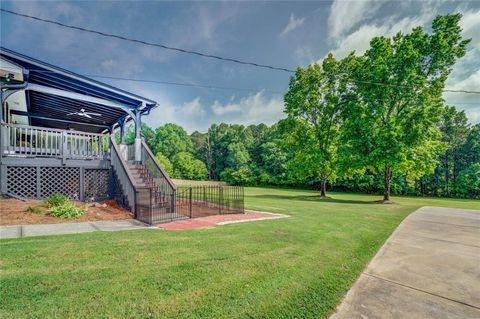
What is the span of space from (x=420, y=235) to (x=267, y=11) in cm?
1020

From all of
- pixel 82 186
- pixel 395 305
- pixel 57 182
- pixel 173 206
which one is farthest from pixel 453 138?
pixel 57 182

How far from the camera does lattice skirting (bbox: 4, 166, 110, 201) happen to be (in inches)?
311

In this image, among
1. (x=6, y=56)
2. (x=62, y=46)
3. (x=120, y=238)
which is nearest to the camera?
(x=120, y=238)

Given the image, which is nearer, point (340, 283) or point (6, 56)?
point (340, 283)

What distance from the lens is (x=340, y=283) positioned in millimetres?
3436

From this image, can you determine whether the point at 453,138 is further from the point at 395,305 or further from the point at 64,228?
the point at 64,228

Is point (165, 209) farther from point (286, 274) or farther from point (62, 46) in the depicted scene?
point (62, 46)

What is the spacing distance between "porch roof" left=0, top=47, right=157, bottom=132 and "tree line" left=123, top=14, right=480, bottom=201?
15.6 m

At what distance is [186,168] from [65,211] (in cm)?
4534

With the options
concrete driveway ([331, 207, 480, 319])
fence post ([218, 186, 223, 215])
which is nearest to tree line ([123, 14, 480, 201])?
concrete driveway ([331, 207, 480, 319])

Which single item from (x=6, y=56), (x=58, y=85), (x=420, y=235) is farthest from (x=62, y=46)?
(x=420, y=235)

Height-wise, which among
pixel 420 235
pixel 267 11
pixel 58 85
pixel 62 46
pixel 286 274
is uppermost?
pixel 267 11

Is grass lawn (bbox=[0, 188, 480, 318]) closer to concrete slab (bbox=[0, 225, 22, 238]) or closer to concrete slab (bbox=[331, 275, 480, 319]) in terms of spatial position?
concrete slab (bbox=[331, 275, 480, 319])

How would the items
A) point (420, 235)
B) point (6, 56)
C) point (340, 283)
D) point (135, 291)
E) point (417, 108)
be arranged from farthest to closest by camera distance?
point (417, 108) < point (6, 56) < point (420, 235) < point (340, 283) < point (135, 291)
